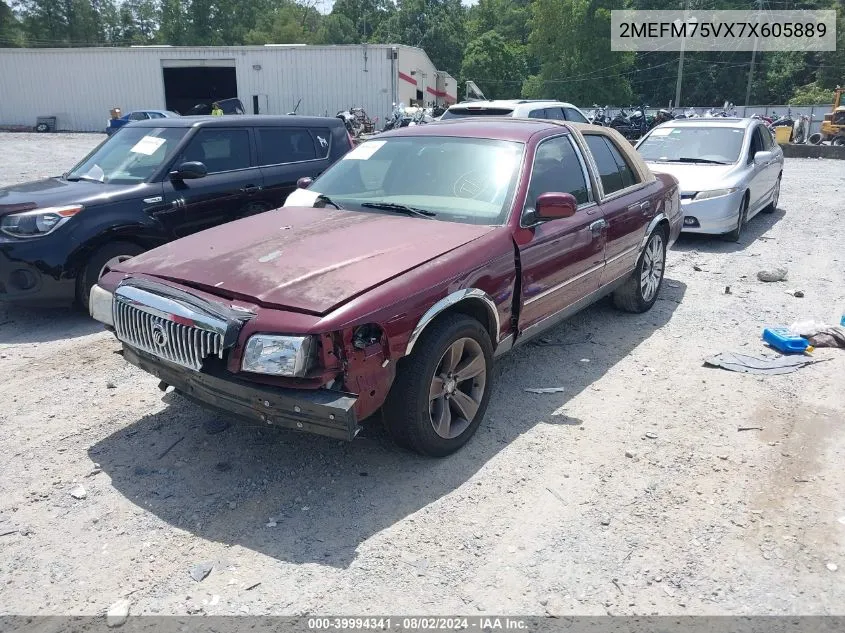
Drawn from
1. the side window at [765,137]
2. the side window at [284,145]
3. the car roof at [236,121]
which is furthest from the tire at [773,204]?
the side window at [284,145]

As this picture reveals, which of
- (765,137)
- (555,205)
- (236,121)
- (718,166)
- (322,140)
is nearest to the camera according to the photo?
(555,205)

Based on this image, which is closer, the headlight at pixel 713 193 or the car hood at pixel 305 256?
the car hood at pixel 305 256

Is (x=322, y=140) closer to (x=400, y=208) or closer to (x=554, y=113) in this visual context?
(x=400, y=208)

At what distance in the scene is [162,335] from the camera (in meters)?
3.35

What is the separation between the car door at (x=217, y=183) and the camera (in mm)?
6578

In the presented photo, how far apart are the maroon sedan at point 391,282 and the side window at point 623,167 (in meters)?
0.26

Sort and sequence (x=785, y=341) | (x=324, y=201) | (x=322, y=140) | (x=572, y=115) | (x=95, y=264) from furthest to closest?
(x=572, y=115) < (x=322, y=140) < (x=95, y=264) < (x=785, y=341) < (x=324, y=201)

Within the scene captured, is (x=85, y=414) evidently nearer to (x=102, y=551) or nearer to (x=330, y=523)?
(x=102, y=551)

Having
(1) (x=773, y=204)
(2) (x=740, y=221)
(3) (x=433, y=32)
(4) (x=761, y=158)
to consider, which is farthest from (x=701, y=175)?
(3) (x=433, y=32)

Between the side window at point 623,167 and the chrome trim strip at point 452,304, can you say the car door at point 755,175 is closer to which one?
the side window at point 623,167

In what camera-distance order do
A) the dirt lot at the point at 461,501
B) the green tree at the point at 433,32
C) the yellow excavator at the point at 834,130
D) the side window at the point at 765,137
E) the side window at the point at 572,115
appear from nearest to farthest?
the dirt lot at the point at 461,501 → the side window at the point at 765,137 → the side window at the point at 572,115 → the yellow excavator at the point at 834,130 → the green tree at the point at 433,32

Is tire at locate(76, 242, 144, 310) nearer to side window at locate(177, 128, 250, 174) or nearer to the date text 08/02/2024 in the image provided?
side window at locate(177, 128, 250, 174)

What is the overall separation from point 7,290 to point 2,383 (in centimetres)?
135

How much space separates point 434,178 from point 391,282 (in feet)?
4.95
